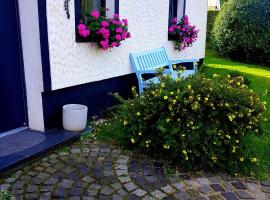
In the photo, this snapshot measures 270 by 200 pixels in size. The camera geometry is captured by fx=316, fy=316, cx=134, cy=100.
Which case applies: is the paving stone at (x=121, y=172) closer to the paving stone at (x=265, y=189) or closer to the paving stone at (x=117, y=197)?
the paving stone at (x=117, y=197)

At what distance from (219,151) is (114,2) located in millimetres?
2847

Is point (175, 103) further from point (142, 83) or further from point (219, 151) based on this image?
point (142, 83)

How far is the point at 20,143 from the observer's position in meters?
3.77

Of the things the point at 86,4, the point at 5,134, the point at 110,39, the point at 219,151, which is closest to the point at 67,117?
the point at 5,134

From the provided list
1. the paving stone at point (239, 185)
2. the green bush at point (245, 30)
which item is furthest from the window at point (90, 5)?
the green bush at point (245, 30)

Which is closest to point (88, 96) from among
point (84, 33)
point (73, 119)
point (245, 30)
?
point (73, 119)

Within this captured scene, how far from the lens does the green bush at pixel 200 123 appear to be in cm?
343

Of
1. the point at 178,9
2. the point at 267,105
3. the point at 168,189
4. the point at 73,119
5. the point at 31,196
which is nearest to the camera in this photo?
the point at 31,196

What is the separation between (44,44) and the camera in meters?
3.87

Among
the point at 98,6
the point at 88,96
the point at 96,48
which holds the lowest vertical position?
the point at 88,96

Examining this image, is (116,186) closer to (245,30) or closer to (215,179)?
(215,179)

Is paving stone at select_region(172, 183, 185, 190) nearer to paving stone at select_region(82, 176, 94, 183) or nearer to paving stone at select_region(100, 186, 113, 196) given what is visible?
paving stone at select_region(100, 186, 113, 196)

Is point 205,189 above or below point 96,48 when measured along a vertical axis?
below

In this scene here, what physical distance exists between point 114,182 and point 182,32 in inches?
183
